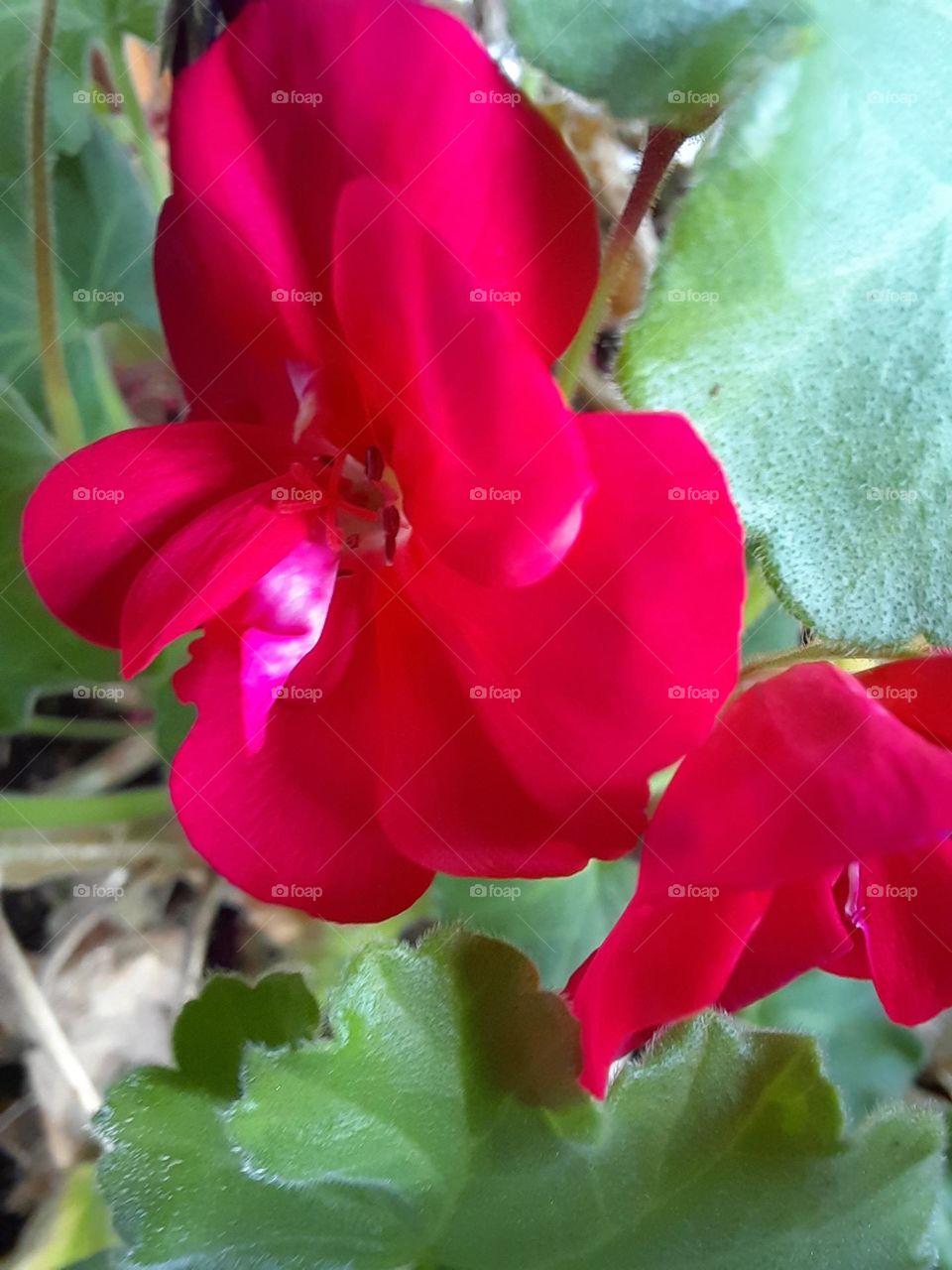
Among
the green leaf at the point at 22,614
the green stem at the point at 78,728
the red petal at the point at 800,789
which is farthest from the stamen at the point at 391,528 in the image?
the green stem at the point at 78,728

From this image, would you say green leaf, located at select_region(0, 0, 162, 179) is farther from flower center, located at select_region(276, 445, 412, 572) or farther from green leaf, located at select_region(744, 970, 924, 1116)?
green leaf, located at select_region(744, 970, 924, 1116)

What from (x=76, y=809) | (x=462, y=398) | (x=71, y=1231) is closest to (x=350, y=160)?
(x=462, y=398)

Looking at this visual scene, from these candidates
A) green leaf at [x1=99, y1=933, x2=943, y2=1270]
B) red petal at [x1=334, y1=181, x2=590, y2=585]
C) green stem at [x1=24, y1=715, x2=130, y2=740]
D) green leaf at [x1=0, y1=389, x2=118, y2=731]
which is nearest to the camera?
red petal at [x1=334, y1=181, x2=590, y2=585]

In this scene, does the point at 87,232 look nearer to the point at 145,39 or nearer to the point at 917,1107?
the point at 145,39

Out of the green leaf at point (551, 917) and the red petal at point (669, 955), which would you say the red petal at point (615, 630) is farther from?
the green leaf at point (551, 917)

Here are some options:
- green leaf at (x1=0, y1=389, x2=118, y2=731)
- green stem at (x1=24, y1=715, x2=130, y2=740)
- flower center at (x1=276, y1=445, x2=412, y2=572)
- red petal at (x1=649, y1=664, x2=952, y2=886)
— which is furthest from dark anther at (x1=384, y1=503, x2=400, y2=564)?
green stem at (x1=24, y1=715, x2=130, y2=740)

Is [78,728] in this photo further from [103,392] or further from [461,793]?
[461,793]

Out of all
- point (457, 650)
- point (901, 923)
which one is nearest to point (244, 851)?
point (457, 650)
